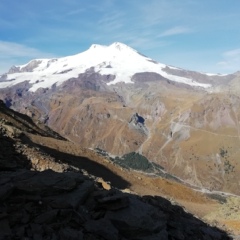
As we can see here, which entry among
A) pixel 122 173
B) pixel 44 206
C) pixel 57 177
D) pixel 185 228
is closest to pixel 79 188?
pixel 57 177

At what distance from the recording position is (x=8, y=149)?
141ft

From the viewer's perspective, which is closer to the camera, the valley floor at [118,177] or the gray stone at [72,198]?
the gray stone at [72,198]

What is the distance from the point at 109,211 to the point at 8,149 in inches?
1033

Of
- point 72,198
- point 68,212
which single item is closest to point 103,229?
point 68,212

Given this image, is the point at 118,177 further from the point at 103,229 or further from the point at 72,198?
the point at 103,229

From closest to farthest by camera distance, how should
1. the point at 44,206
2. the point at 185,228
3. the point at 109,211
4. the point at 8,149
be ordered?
the point at 44,206 → the point at 109,211 → the point at 185,228 → the point at 8,149

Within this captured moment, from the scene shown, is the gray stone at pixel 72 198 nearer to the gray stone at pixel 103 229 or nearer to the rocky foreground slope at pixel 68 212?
the rocky foreground slope at pixel 68 212

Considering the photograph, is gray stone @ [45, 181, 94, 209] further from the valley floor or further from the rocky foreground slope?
the valley floor

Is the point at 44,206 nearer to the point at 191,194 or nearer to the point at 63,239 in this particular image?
the point at 63,239

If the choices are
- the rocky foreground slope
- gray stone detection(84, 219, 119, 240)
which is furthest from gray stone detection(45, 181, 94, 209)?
gray stone detection(84, 219, 119, 240)

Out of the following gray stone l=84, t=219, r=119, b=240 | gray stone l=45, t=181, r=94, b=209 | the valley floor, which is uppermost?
gray stone l=45, t=181, r=94, b=209

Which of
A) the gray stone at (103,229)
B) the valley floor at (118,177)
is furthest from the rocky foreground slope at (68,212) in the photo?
the valley floor at (118,177)

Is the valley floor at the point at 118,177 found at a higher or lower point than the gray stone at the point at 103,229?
lower

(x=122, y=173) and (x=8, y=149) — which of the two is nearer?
(x=8, y=149)
